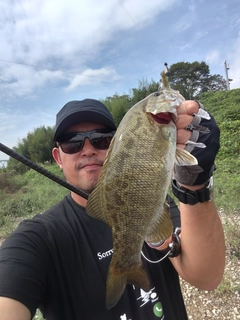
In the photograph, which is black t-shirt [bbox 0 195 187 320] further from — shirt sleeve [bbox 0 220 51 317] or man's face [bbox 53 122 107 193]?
man's face [bbox 53 122 107 193]

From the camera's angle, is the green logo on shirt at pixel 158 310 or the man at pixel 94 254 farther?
the green logo on shirt at pixel 158 310

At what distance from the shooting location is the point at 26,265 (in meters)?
1.49

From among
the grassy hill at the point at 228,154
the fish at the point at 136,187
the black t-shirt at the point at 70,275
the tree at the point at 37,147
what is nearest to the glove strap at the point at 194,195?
the fish at the point at 136,187

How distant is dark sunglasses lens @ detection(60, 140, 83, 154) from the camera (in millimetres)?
2046

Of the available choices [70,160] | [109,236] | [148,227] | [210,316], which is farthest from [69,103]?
[210,316]

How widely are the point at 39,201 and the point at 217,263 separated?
11.6 m

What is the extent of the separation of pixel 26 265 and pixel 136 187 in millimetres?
789

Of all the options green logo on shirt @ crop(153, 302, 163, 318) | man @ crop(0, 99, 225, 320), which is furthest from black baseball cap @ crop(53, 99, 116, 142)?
green logo on shirt @ crop(153, 302, 163, 318)

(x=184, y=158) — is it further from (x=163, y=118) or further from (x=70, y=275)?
(x=70, y=275)

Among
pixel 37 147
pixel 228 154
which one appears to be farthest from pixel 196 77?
pixel 228 154

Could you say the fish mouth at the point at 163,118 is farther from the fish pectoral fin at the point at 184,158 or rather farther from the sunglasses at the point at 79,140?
the sunglasses at the point at 79,140

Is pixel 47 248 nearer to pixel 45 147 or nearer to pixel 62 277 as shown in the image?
pixel 62 277

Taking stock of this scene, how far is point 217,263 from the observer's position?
5.97ft

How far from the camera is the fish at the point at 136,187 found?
1465mm
